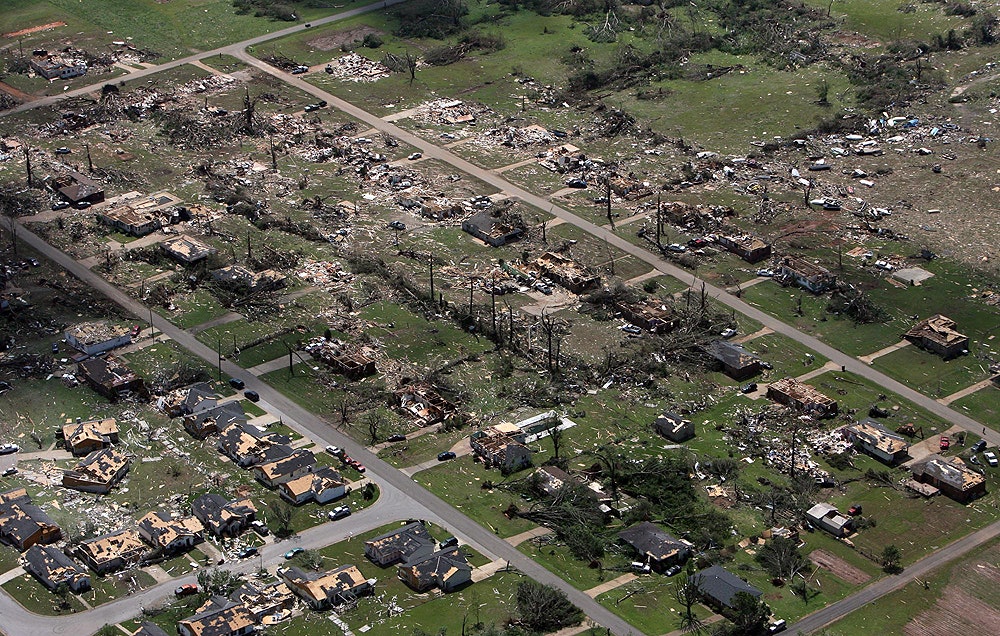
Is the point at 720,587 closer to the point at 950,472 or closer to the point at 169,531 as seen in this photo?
the point at 950,472

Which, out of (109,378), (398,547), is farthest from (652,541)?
(109,378)

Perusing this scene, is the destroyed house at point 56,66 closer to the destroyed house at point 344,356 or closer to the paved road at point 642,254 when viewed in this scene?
the paved road at point 642,254

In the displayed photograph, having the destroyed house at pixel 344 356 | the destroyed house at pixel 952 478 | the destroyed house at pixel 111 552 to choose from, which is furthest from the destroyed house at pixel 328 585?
the destroyed house at pixel 952 478

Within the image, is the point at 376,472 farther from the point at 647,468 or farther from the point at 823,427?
the point at 823,427

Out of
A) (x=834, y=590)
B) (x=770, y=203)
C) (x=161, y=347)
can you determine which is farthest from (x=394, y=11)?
(x=834, y=590)

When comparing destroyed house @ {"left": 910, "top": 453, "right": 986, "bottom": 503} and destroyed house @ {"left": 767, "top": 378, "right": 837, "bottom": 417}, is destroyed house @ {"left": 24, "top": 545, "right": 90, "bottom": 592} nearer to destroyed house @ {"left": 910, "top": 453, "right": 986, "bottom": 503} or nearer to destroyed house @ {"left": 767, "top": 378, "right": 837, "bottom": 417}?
destroyed house @ {"left": 767, "top": 378, "right": 837, "bottom": 417}

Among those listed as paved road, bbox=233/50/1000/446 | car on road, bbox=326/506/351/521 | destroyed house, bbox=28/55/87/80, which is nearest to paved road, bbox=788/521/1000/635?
paved road, bbox=233/50/1000/446
